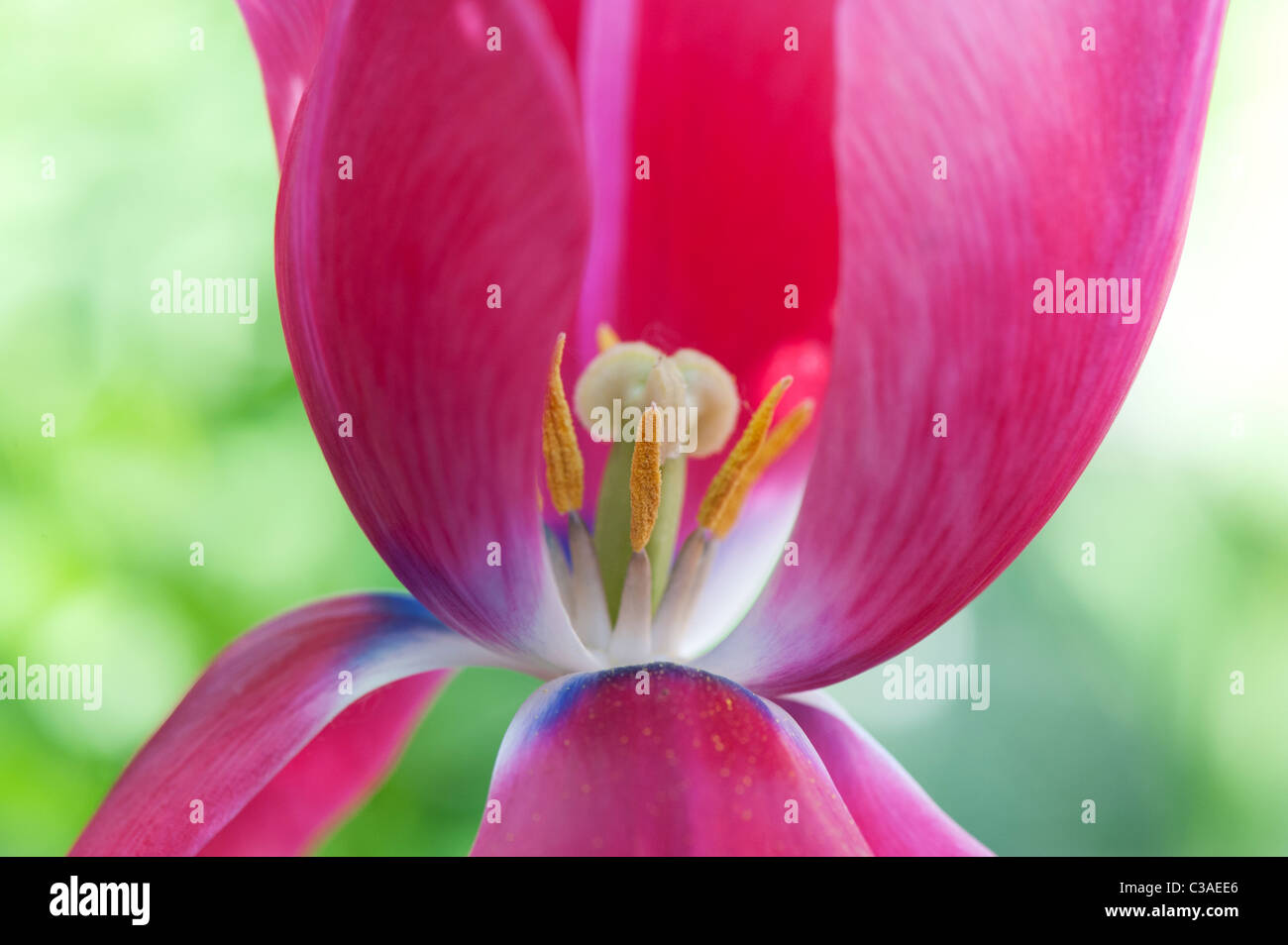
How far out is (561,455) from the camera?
0.34 meters

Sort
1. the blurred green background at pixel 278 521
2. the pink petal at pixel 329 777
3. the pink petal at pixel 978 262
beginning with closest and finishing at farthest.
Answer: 1. the pink petal at pixel 978 262
2. the pink petal at pixel 329 777
3. the blurred green background at pixel 278 521

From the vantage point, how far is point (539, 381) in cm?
26

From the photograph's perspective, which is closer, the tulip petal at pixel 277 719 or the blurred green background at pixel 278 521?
the tulip petal at pixel 277 719

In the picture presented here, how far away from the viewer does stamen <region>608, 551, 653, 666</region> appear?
318 millimetres

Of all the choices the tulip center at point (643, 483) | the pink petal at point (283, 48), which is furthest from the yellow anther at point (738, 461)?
the pink petal at point (283, 48)

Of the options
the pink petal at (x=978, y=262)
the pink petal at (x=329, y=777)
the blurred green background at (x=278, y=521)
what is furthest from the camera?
the blurred green background at (x=278, y=521)

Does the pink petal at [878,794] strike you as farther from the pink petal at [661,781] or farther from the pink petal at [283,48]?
the pink petal at [283,48]

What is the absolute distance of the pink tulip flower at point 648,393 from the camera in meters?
0.24

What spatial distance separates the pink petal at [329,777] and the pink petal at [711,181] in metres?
0.08

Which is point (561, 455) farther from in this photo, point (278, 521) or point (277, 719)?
point (278, 521)

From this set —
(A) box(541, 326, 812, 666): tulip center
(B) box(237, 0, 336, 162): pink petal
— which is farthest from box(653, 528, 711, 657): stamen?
(B) box(237, 0, 336, 162): pink petal

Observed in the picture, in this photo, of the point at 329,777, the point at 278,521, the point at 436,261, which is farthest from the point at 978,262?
the point at 278,521
